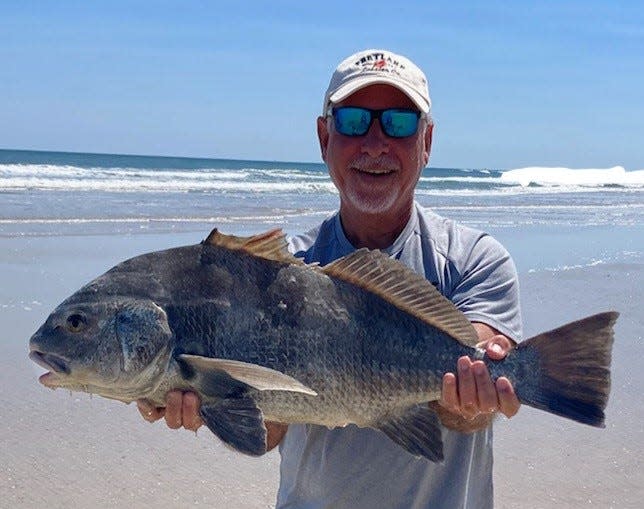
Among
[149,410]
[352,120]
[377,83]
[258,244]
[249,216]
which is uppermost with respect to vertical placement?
[377,83]

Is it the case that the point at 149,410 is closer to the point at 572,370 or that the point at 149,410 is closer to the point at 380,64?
Result: the point at 572,370

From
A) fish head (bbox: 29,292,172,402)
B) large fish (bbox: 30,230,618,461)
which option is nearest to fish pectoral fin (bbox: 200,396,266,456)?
large fish (bbox: 30,230,618,461)

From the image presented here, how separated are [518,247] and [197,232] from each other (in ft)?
17.8

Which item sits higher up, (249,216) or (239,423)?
(239,423)

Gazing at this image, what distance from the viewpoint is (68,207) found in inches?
774

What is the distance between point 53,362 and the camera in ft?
9.03

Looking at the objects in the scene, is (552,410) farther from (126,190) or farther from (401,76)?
(126,190)

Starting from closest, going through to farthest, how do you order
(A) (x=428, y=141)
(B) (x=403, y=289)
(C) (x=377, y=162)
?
(B) (x=403, y=289) → (C) (x=377, y=162) → (A) (x=428, y=141)

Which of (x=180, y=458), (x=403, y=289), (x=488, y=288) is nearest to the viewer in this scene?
(x=403, y=289)

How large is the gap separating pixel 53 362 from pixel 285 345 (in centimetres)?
72

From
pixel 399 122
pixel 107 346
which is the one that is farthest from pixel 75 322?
pixel 399 122

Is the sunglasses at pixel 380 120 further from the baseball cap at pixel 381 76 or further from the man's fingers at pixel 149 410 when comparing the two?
the man's fingers at pixel 149 410

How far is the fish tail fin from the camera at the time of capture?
2672 mm

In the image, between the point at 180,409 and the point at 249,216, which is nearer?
the point at 180,409
